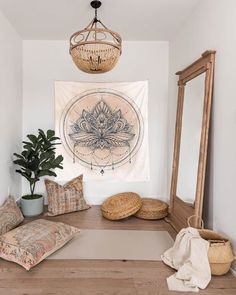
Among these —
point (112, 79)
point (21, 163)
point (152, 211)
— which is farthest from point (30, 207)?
point (112, 79)

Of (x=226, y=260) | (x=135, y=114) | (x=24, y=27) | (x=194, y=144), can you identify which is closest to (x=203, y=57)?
(x=194, y=144)

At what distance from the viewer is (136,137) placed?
3.92m

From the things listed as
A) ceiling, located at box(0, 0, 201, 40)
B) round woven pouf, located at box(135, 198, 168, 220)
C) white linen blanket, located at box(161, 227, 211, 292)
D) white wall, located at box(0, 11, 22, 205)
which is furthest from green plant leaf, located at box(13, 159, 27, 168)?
white linen blanket, located at box(161, 227, 211, 292)

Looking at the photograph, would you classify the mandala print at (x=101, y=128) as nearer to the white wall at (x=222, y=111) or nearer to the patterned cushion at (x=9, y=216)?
the patterned cushion at (x=9, y=216)

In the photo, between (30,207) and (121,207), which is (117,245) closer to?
(121,207)

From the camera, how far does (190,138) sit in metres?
2.84

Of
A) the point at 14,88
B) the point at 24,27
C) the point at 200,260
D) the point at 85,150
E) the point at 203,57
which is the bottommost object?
the point at 200,260

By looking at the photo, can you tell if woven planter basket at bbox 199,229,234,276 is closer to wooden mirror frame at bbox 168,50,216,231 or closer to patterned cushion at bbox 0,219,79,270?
wooden mirror frame at bbox 168,50,216,231

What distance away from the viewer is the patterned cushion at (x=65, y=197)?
344 cm

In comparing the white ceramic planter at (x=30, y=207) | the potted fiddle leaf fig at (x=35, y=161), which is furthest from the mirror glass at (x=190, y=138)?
the white ceramic planter at (x=30, y=207)

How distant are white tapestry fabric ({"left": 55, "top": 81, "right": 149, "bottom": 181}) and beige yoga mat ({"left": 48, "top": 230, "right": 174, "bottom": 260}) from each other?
121cm

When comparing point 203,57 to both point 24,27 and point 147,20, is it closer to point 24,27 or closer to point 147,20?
point 147,20

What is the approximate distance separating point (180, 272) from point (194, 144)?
1.30m

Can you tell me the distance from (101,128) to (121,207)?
1269 mm
